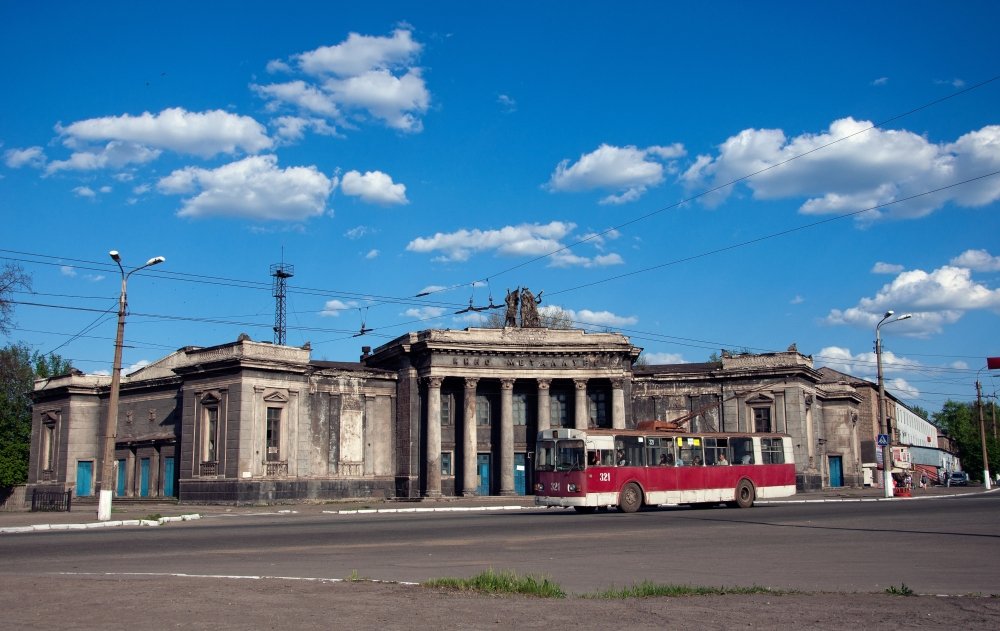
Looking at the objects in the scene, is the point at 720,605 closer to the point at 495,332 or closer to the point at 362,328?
the point at 495,332

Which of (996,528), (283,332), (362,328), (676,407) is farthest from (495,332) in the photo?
(996,528)

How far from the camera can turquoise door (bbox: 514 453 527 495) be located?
55125 millimetres

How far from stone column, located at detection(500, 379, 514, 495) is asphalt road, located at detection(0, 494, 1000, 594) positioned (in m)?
25.5

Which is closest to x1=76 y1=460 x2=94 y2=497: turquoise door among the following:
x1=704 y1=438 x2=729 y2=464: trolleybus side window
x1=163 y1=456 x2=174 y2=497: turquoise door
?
x1=163 y1=456 x2=174 y2=497: turquoise door

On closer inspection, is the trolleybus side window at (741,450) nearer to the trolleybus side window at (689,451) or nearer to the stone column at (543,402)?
the trolleybus side window at (689,451)

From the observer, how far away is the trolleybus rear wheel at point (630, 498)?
108ft

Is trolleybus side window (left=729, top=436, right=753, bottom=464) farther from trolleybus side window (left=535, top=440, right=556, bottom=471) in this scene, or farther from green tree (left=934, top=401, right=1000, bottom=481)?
green tree (left=934, top=401, right=1000, bottom=481)

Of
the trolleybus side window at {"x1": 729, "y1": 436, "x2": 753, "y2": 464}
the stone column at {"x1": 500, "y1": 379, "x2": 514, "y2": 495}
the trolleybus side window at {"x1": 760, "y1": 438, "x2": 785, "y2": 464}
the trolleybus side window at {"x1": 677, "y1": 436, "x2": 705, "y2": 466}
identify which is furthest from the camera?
the stone column at {"x1": 500, "y1": 379, "x2": 514, "y2": 495}

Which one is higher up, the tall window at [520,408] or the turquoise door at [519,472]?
the tall window at [520,408]

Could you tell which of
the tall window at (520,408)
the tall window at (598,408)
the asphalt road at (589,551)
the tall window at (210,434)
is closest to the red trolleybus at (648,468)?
the asphalt road at (589,551)

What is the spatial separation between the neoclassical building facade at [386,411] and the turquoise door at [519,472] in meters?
0.07

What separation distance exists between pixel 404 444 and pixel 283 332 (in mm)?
23268

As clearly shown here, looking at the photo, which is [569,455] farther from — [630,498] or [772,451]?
[772,451]

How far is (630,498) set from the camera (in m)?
33.1
